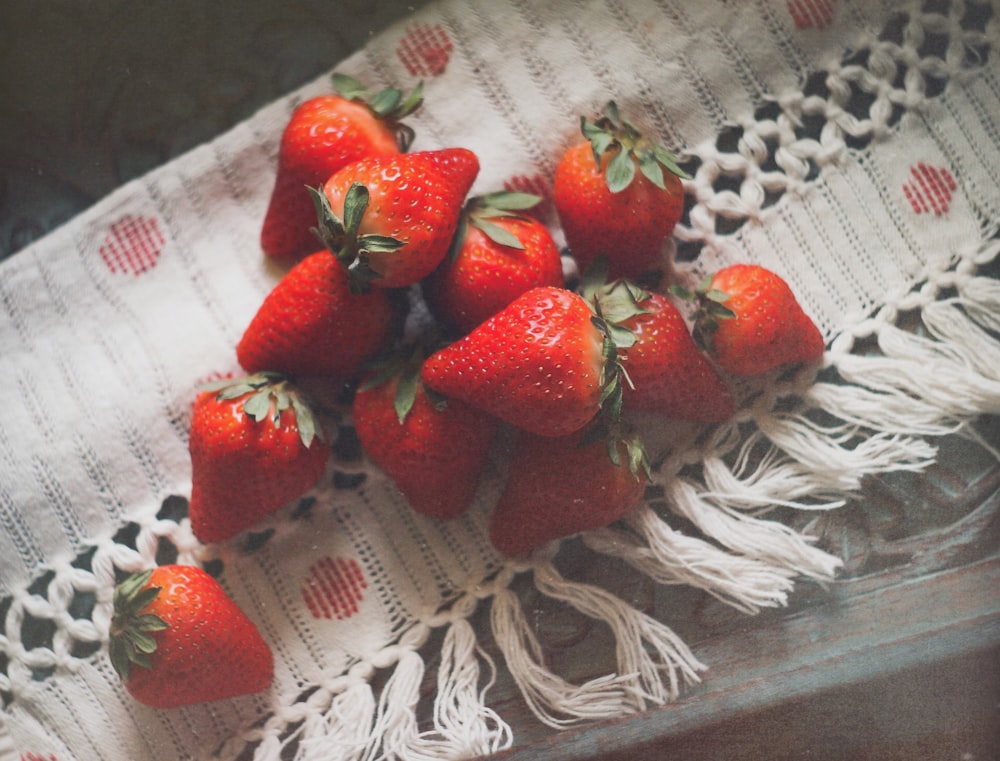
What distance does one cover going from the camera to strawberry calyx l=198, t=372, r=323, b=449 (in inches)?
23.8

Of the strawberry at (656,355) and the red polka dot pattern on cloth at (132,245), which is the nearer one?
the strawberry at (656,355)

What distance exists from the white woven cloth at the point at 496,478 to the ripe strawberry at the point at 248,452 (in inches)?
1.7

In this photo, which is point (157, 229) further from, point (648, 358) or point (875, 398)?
point (875, 398)

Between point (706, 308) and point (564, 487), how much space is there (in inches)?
6.6

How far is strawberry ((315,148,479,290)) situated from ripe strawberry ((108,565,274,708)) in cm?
27

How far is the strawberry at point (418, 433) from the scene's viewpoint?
603mm

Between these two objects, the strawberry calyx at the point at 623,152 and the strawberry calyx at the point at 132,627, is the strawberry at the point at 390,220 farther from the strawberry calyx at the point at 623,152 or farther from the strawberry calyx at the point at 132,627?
the strawberry calyx at the point at 132,627

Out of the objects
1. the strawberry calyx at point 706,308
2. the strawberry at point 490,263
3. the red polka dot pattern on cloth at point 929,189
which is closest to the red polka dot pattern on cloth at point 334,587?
the strawberry at point 490,263

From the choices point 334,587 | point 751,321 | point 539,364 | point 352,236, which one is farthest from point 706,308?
point 334,587

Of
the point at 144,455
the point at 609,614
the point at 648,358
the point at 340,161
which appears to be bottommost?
the point at 609,614

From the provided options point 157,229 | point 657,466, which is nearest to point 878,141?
point 657,466

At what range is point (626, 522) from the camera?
66cm

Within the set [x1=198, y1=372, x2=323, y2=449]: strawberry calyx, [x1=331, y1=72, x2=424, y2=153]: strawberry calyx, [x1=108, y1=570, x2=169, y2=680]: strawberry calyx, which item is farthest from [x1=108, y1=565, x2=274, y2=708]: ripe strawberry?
[x1=331, y1=72, x2=424, y2=153]: strawberry calyx

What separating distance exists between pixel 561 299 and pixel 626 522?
0.67 ft
